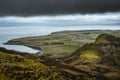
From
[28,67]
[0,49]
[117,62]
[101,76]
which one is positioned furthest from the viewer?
Result: [117,62]

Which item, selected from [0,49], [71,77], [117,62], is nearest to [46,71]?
[71,77]

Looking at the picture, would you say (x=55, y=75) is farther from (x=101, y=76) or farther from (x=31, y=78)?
(x=101, y=76)

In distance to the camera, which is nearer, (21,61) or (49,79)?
(49,79)

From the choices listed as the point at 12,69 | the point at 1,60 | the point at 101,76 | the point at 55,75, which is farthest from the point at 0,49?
the point at 101,76

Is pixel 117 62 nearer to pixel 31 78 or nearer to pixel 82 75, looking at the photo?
pixel 82 75

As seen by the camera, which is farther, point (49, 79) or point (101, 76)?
point (101, 76)

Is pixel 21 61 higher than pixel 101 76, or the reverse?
pixel 21 61

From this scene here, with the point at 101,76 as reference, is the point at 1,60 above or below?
above

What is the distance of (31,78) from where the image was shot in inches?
5320

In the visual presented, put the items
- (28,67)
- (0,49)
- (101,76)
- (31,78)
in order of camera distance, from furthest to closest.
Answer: (0,49)
(101,76)
(28,67)
(31,78)

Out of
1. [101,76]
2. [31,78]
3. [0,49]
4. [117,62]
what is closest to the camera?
[31,78]

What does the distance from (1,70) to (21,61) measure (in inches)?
741

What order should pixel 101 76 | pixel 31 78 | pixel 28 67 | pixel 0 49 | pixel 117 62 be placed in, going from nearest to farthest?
1. pixel 31 78
2. pixel 28 67
3. pixel 101 76
4. pixel 0 49
5. pixel 117 62

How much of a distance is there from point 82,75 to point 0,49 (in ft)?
205
